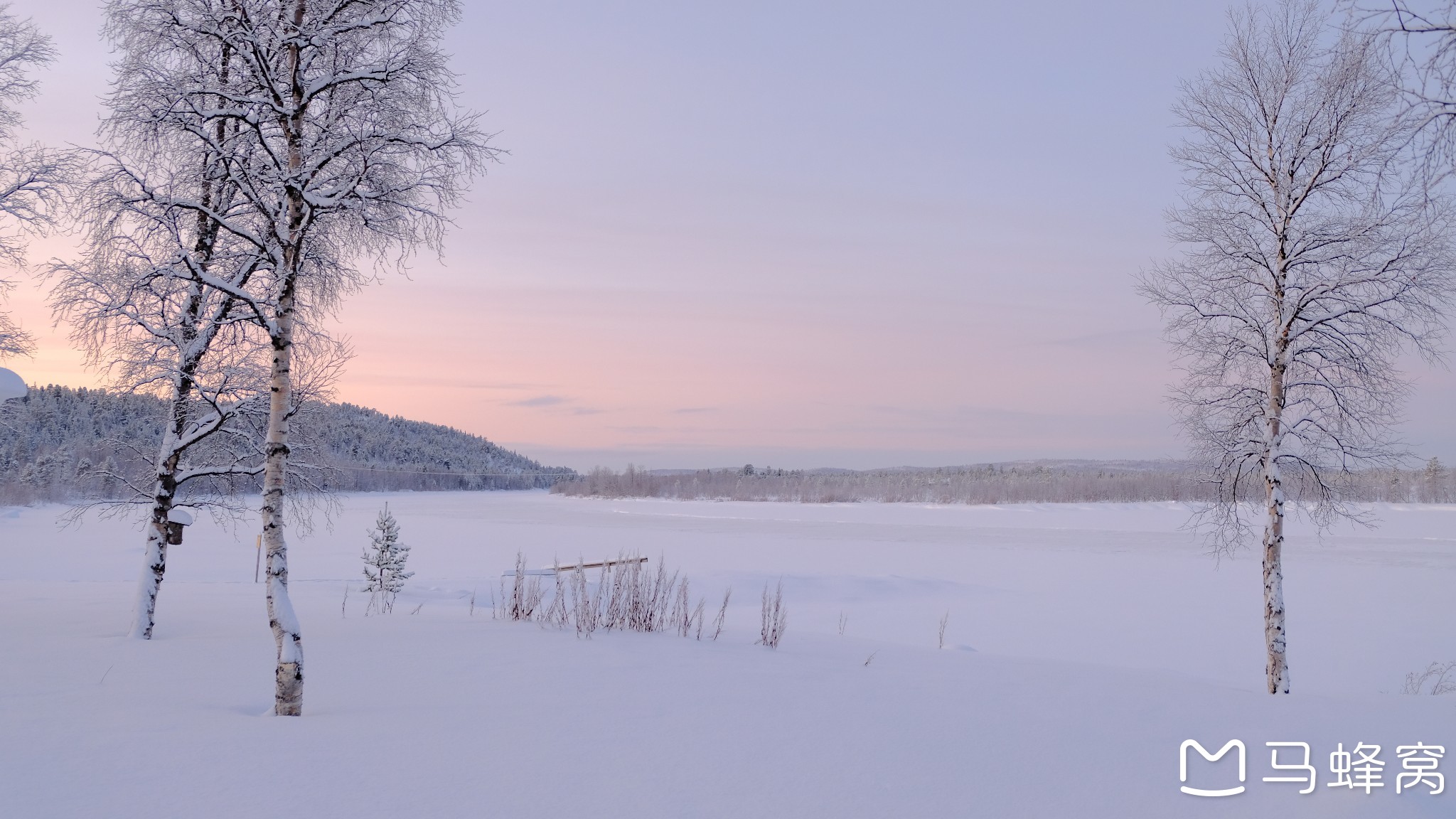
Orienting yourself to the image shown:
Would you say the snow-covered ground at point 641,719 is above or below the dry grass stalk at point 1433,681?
above

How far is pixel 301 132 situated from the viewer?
5602mm

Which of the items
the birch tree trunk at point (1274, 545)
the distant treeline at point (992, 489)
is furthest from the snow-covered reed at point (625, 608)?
the distant treeline at point (992, 489)

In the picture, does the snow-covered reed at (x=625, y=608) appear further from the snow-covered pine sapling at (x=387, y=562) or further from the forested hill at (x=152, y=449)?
the snow-covered pine sapling at (x=387, y=562)

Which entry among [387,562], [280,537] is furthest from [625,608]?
[387,562]

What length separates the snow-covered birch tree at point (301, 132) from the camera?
17.1ft

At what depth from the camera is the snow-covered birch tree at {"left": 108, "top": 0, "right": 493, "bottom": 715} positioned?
5.21 meters

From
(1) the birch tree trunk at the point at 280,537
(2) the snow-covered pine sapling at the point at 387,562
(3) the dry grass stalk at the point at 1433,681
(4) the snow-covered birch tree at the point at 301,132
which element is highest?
(4) the snow-covered birch tree at the point at 301,132

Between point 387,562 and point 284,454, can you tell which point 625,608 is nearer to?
→ point 284,454

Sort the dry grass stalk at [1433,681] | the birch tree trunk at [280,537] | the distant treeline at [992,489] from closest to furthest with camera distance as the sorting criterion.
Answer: the birch tree trunk at [280,537]
the dry grass stalk at [1433,681]
the distant treeline at [992,489]

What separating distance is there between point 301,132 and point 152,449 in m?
7.20

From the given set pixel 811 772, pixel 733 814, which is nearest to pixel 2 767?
pixel 733 814

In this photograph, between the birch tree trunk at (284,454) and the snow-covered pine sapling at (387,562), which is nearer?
the birch tree trunk at (284,454)

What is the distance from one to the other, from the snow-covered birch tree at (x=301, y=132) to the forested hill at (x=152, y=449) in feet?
14.8

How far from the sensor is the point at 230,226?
5.42 meters
